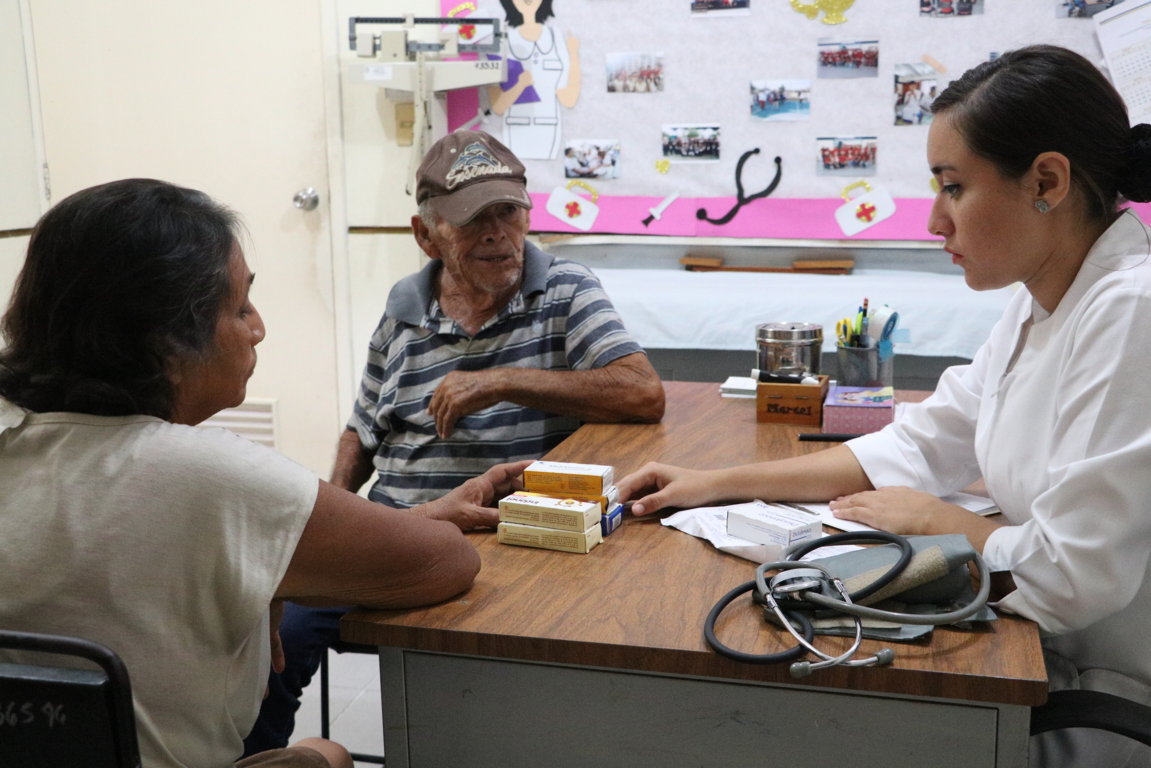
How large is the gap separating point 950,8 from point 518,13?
4.25 ft

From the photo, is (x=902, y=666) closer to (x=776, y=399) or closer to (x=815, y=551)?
(x=815, y=551)

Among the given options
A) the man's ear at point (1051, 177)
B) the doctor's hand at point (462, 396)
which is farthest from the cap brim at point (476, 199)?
the man's ear at point (1051, 177)

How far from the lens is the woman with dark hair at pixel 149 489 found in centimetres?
102

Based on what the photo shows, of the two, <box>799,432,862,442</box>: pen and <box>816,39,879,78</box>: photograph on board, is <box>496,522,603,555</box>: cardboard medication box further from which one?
<box>816,39,879,78</box>: photograph on board

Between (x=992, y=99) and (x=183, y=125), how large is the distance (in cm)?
303

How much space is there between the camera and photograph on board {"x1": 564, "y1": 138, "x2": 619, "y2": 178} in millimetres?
3400

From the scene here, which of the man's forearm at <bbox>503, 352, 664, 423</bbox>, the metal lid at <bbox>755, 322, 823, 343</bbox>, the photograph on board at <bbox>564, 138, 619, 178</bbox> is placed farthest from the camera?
the photograph on board at <bbox>564, 138, 619, 178</bbox>

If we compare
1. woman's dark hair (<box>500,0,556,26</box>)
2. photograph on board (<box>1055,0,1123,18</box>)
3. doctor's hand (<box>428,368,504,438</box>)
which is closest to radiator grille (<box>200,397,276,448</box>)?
woman's dark hair (<box>500,0,556,26</box>)

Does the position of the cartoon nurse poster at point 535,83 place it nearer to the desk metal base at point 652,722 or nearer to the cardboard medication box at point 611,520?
the cardboard medication box at point 611,520

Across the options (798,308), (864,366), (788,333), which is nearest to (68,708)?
(788,333)

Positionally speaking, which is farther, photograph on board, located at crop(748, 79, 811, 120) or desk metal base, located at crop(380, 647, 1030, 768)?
photograph on board, located at crop(748, 79, 811, 120)

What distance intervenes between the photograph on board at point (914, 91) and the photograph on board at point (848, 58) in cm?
8

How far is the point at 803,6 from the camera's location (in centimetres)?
317

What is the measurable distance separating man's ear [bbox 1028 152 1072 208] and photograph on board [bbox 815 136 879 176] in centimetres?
198
